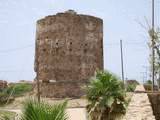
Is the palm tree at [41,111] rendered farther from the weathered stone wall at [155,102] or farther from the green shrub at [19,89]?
the green shrub at [19,89]

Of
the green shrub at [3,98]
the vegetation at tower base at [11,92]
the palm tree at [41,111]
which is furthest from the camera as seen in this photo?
the green shrub at [3,98]

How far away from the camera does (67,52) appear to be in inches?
1098

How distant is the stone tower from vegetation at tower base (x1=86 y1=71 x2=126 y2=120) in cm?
1074

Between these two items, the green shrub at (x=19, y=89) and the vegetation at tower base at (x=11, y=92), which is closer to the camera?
the vegetation at tower base at (x=11, y=92)

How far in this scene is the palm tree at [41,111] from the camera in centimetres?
455

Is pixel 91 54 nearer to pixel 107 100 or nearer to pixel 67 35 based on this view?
pixel 67 35

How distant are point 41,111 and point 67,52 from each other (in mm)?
23340

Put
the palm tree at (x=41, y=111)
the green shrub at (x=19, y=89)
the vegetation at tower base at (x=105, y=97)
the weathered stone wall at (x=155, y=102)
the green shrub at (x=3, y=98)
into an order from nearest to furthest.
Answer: the palm tree at (x=41, y=111), the weathered stone wall at (x=155, y=102), the vegetation at tower base at (x=105, y=97), the green shrub at (x=3, y=98), the green shrub at (x=19, y=89)

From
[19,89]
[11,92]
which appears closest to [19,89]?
[19,89]

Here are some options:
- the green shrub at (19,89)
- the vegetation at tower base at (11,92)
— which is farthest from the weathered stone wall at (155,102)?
the green shrub at (19,89)

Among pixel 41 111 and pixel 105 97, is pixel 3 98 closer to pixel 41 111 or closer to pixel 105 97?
pixel 105 97

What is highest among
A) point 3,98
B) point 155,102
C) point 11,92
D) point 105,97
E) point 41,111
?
point 41,111

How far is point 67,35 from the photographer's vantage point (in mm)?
27844

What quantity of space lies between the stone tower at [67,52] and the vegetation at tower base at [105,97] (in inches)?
423
